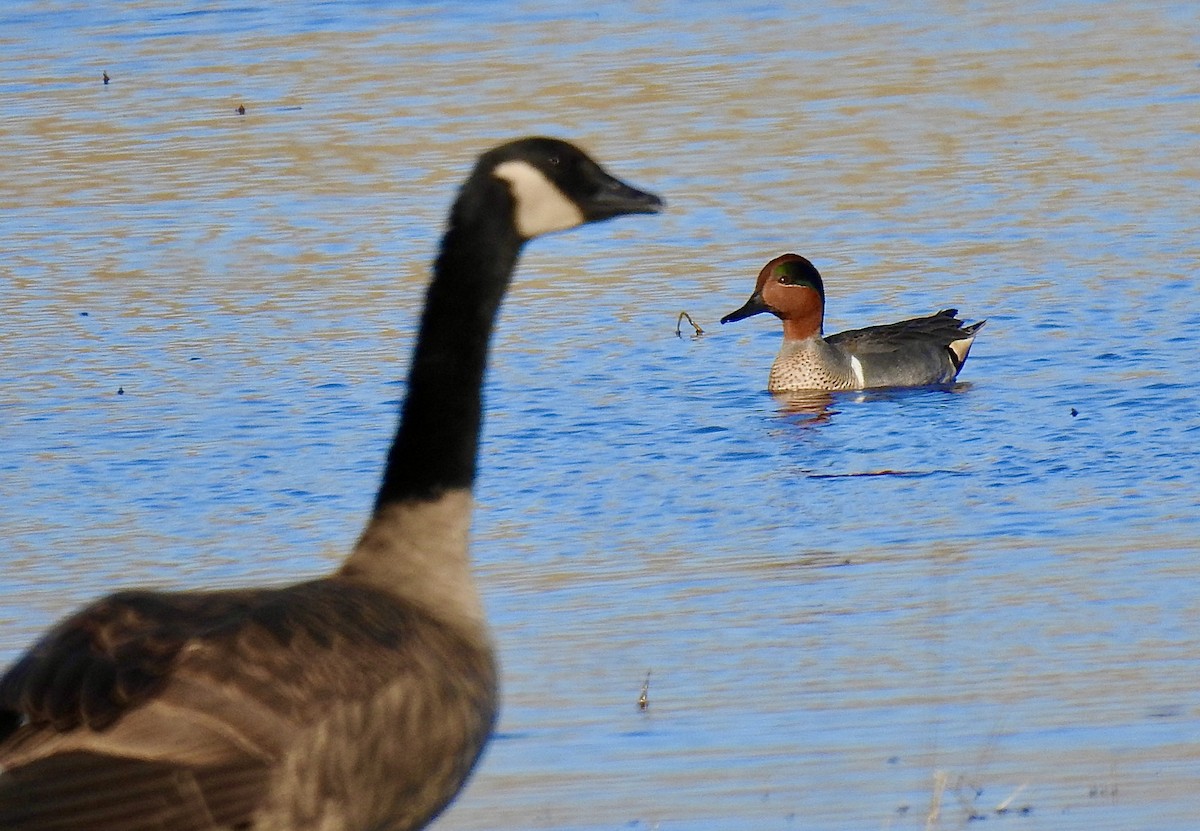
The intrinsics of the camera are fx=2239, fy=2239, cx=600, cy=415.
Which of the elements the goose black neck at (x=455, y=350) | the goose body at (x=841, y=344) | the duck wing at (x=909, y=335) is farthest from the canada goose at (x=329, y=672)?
the goose body at (x=841, y=344)

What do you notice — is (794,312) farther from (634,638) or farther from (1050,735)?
(1050,735)

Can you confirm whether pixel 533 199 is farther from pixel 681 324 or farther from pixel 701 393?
pixel 681 324

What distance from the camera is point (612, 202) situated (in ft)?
18.0

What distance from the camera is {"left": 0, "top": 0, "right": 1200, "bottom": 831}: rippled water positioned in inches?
268

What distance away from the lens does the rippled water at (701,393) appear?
6.82 meters

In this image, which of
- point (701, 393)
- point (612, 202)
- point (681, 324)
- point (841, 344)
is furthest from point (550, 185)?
point (681, 324)

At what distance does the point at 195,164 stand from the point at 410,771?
15.0m

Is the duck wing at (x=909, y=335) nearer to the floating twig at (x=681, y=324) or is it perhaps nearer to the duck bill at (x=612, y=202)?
the floating twig at (x=681, y=324)

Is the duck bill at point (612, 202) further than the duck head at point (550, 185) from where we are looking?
Yes

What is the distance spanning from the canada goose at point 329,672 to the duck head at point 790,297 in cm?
822

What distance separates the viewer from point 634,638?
7730 mm

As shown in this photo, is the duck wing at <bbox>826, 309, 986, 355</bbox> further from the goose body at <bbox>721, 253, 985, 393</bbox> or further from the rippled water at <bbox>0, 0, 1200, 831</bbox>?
the rippled water at <bbox>0, 0, 1200, 831</bbox>

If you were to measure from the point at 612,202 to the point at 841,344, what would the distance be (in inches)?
321

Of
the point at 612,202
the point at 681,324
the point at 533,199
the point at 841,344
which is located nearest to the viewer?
the point at 533,199
